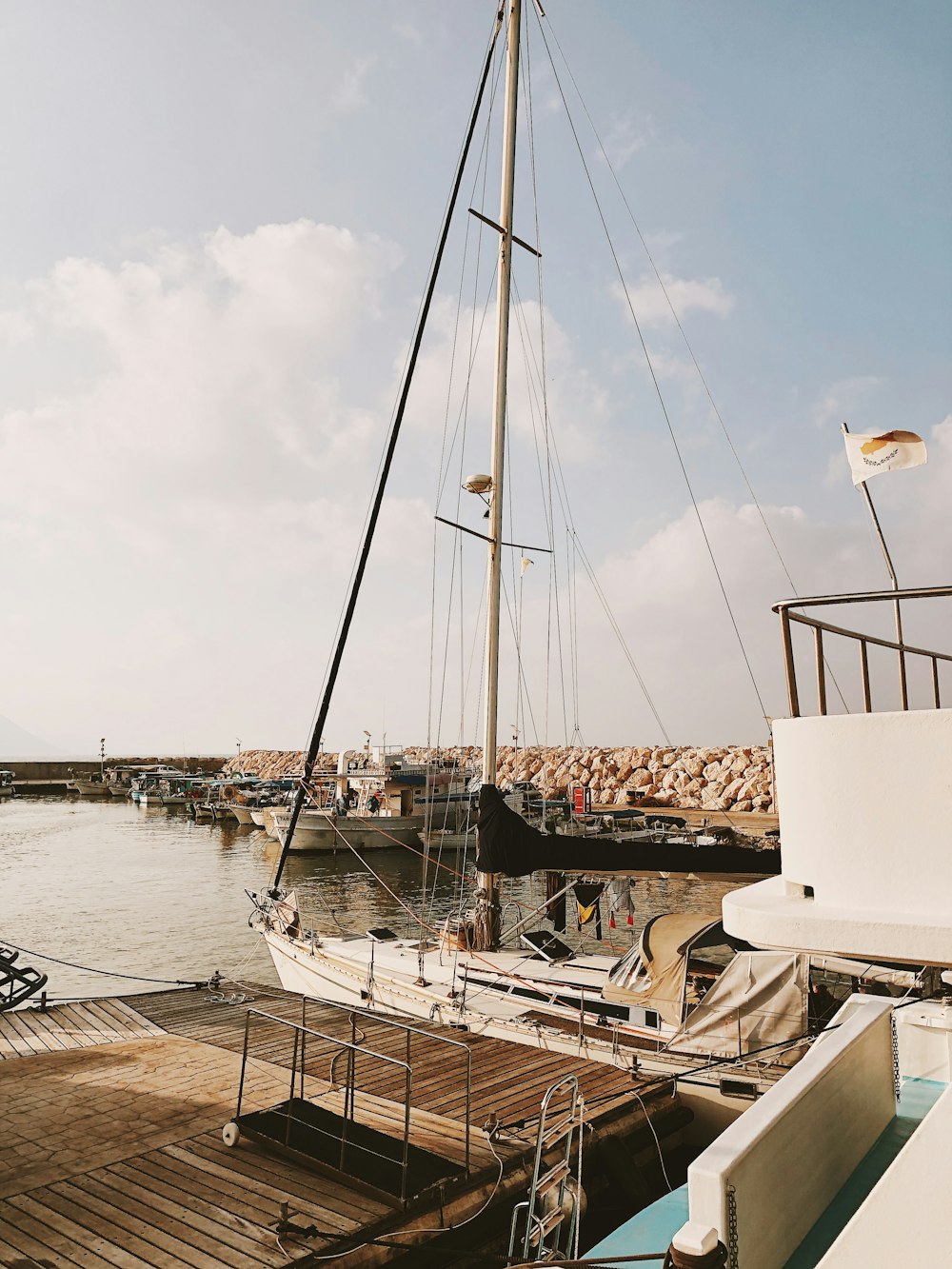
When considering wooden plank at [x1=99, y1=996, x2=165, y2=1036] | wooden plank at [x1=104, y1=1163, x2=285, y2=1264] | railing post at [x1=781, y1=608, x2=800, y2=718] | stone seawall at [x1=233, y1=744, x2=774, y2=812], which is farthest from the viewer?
stone seawall at [x1=233, y1=744, x2=774, y2=812]

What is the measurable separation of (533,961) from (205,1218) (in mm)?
7533

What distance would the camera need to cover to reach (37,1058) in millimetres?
9609

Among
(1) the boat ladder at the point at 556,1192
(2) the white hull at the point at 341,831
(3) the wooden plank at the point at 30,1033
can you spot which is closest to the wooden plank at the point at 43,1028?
(3) the wooden plank at the point at 30,1033

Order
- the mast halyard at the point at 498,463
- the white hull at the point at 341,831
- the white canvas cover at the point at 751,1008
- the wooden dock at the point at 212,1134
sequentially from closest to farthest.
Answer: the wooden dock at the point at 212,1134 < the white canvas cover at the point at 751,1008 < the mast halyard at the point at 498,463 < the white hull at the point at 341,831

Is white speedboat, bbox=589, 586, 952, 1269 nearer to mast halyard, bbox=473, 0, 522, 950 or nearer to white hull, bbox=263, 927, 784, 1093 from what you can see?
white hull, bbox=263, 927, 784, 1093

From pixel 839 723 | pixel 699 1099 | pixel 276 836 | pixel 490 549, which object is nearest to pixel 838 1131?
pixel 699 1099

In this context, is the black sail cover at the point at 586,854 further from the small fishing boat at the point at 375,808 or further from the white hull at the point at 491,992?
the small fishing boat at the point at 375,808

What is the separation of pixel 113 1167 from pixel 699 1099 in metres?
6.14

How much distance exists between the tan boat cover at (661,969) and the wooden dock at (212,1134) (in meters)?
1.20

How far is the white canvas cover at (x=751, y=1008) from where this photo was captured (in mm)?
9305

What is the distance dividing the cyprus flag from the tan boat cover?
6523mm

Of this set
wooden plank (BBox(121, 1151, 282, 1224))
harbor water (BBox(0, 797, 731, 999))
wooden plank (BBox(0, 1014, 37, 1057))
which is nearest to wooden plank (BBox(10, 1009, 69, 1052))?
wooden plank (BBox(0, 1014, 37, 1057))

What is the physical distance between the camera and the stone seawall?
170 ft

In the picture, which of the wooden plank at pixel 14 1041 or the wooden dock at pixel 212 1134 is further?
the wooden plank at pixel 14 1041
